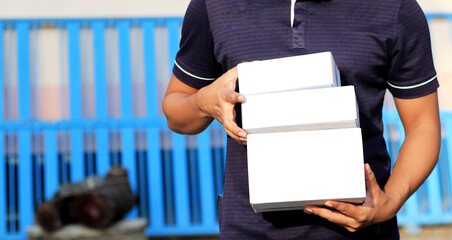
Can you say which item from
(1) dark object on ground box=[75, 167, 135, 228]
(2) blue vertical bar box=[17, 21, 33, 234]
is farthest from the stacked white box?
(2) blue vertical bar box=[17, 21, 33, 234]

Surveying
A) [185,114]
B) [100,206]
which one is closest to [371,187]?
[185,114]

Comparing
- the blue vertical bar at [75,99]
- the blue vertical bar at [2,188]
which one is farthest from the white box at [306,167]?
the blue vertical bar at [2,188]

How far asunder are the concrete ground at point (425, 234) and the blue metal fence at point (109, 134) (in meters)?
0.09

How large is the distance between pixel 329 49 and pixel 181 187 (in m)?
4.33

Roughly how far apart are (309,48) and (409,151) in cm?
35

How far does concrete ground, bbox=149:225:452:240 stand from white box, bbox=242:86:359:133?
4.52 meters

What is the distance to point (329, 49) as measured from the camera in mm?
1272

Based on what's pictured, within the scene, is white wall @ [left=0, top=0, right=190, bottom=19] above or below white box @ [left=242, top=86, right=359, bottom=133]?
above

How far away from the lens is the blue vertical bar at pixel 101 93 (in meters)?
5.50

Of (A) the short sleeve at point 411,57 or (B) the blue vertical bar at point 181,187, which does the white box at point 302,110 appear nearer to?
(A) the short sleeve at point 411,57

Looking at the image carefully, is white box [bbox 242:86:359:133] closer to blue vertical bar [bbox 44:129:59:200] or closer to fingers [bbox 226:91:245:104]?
fingers [bbox 226:91:245:104]

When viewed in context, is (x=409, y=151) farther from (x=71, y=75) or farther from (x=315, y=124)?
(x=71, y=75)

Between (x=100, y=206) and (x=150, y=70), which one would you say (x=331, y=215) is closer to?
(x=100, y=206)

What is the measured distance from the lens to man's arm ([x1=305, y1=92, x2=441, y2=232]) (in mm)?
1125
